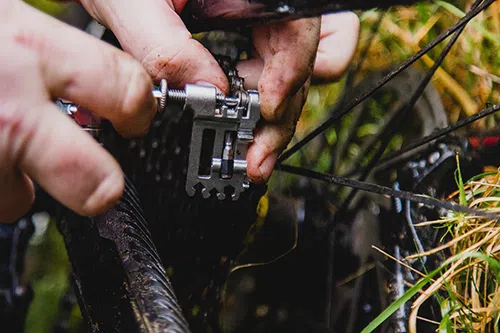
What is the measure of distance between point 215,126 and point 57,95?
18 centimetres

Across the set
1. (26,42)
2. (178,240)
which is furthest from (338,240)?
(26,42)

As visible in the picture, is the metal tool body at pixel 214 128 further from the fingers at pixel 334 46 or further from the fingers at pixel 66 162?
the fingers at pixel 334 46

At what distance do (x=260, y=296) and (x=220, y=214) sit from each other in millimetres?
381

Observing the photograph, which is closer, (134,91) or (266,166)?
(134,91)

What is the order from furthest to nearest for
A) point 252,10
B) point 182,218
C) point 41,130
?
point 182,218 → point 252,10 → point 41,130

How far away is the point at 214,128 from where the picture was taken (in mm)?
568

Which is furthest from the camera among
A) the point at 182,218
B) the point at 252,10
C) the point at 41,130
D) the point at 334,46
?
the point at 334,46

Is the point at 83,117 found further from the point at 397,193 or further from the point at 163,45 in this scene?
the point at 397,193

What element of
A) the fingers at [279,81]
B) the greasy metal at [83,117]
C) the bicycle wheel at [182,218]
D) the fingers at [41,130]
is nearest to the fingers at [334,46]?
the bicycle wheel at [182,218]

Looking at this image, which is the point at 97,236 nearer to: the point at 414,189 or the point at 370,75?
the point at 414,189

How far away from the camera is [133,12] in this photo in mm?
556

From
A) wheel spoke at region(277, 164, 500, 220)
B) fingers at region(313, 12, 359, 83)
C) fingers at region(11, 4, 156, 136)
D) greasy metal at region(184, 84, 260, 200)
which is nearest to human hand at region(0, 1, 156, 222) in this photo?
fingers at region(11, 4, 156, 136)

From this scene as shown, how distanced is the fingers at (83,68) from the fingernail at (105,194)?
0.05 m

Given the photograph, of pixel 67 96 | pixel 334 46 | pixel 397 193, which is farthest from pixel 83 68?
pixel 334 46
